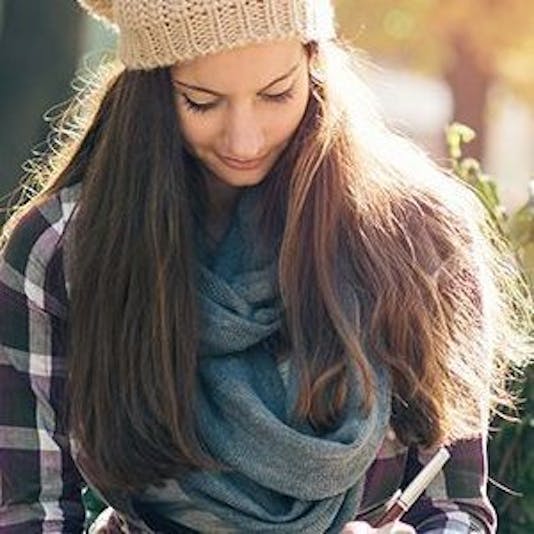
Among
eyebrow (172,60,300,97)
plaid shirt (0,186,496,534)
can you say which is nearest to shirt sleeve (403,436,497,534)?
plaid shirt (0,186,496,534)

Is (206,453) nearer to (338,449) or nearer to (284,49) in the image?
(338,449)

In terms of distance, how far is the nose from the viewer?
314 centimetres

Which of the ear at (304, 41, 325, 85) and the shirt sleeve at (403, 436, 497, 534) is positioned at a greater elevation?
the ear at (304, 41, 325, 85)

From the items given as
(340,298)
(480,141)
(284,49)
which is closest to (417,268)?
(340,298)

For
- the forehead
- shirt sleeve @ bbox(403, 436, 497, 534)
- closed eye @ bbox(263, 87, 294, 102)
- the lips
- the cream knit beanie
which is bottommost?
shirt sleeve @ bbox(403, 436, 497, 534)

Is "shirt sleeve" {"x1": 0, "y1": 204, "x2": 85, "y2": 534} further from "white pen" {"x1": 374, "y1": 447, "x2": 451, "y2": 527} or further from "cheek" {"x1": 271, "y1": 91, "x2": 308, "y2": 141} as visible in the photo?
"white pen" {"x1": 374, "y1": 447, "x2": 451, "y2": 527}

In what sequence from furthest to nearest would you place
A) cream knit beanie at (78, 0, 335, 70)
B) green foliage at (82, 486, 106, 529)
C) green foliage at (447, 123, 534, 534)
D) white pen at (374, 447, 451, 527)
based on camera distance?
green foliage at (447, 123, 534, 534)
green foliage at (82, 486, 106, 529)
white pen at (374, 447, 451, 527)
cream knit beanie at (78, 0, 335, 70)

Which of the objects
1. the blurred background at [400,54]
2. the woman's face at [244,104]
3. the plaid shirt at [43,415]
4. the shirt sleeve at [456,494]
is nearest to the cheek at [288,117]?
the woman's face at [244,104]

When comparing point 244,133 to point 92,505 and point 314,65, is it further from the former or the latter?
point 92,505

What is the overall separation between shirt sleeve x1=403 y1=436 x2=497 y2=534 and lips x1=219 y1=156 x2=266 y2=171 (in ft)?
1.62

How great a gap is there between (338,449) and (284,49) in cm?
57

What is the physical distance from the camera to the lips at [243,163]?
126 inches

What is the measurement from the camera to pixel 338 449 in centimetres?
311

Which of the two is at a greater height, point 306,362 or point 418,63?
point 306,362
